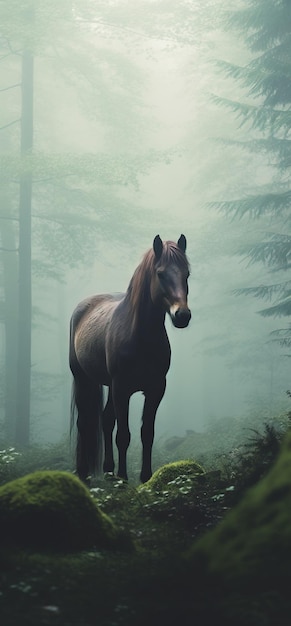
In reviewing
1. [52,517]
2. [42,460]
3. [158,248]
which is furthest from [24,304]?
[52,517]

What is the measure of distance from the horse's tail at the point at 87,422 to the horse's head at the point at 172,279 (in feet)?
8.52

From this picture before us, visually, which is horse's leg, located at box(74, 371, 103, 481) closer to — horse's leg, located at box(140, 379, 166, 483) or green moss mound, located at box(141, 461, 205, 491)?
horse's leg, located at box(140, 379, 166, 483)

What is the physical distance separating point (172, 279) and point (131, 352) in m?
1.09

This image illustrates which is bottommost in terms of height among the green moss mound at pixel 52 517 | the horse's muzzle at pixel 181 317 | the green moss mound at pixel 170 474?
the green moss mound at pixel 170 474

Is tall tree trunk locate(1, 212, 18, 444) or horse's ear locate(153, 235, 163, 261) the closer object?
horse's ear locate(153, 235, 163, 261)

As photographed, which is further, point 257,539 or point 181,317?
point 181,317

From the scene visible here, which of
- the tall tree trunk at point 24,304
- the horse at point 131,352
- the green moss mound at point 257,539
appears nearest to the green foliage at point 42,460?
the tall tree trunk at point 24,304

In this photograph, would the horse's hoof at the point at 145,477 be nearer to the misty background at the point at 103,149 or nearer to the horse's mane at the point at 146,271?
the horse's mane at the point at 146,271

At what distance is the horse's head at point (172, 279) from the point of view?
594 centimetres

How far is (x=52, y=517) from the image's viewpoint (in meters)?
3.47

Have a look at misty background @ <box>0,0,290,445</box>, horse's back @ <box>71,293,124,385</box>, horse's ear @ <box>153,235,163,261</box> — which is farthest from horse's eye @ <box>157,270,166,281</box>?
misty background @ <box>0,0,290,445</box>

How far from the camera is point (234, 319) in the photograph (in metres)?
35.0

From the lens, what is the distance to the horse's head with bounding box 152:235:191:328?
594 cm

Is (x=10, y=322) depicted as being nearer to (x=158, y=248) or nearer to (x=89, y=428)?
(x=89, y=428)
